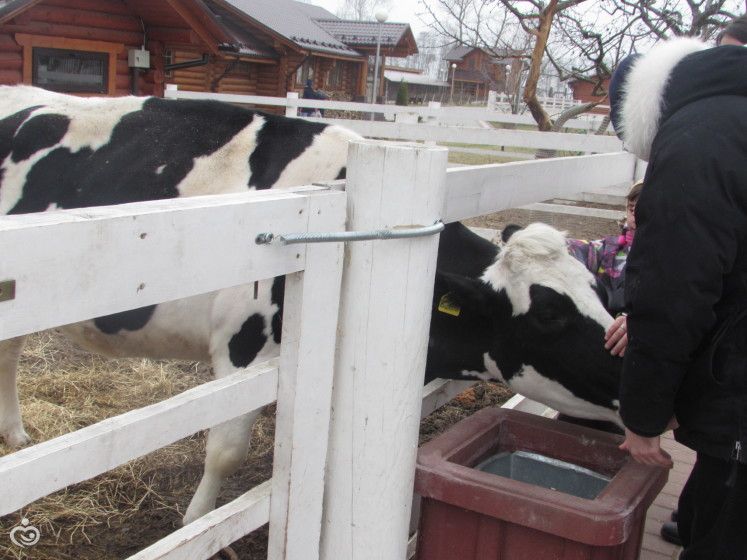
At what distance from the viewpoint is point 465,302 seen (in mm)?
2543

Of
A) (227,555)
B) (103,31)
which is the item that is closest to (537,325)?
(227,555)

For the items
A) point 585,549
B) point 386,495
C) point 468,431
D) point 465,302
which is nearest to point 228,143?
point 465,302

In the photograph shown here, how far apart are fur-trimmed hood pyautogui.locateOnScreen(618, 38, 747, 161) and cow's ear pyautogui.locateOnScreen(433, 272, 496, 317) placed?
0.76m

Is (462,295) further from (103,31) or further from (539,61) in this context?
(103,31)

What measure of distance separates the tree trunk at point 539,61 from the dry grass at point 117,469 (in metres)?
5.71

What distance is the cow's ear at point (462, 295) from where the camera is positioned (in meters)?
2.46

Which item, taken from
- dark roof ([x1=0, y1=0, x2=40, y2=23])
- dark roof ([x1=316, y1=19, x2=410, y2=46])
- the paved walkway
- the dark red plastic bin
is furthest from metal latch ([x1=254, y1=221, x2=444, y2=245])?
dark roof ([x1=316, y1=19, x2=410, y2=46])

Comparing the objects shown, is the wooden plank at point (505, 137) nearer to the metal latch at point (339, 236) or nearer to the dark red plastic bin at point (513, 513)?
the dark red plastic bin at point (513, 513)

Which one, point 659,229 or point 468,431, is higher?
point 659,229

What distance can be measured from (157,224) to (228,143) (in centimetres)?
189

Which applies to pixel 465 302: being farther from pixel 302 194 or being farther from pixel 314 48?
pixel 314 48

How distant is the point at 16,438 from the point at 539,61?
7557 millimetres

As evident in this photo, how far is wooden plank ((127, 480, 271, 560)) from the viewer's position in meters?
1.32

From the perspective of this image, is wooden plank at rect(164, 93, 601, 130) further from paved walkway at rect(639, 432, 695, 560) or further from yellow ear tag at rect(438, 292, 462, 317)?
yellow ear tag at rect(438, 292, 462, 317)
